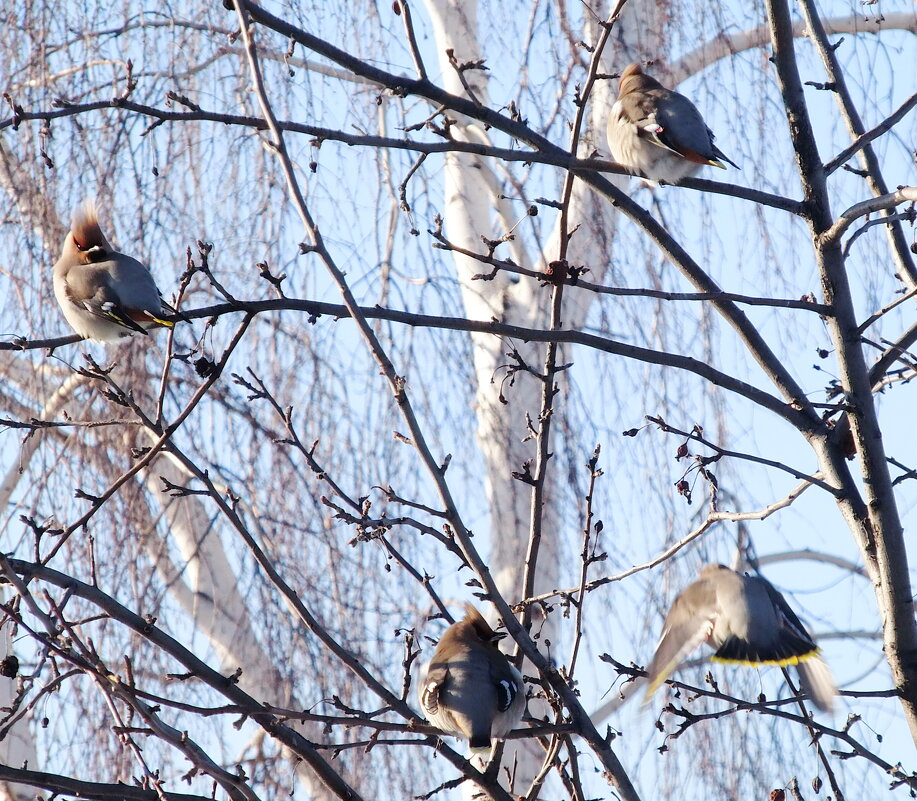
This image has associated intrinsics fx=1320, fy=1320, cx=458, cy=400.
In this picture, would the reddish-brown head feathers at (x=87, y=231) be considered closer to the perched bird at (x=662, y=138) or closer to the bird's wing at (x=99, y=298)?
the bird's wing at (x=99, y=298)

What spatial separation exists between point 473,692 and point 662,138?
1.23m

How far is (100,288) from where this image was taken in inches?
124

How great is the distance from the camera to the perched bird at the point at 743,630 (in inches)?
101

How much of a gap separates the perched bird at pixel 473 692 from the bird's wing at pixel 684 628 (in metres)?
0.27

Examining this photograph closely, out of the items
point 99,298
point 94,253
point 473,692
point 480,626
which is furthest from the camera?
point 94,253

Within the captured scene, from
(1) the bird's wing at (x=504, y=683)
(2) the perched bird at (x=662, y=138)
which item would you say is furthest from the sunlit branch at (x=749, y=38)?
(1) the bird's wing at (x=504, y=683)

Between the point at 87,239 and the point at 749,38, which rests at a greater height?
the point at 749,38

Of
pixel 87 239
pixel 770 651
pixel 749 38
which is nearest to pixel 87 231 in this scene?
pixel 87 239

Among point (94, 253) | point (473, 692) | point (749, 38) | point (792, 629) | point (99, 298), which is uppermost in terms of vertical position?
point (749, 38)

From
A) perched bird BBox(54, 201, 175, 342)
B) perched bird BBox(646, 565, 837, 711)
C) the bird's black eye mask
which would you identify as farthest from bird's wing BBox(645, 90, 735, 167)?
the bird's black eye mask

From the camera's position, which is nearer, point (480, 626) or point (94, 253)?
point (480, 626)

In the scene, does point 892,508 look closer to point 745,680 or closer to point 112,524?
point 745,680

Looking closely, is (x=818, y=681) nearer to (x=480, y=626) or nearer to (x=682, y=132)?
(x=480, y=626)

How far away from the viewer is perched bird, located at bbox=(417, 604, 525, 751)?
2438 millimetres
